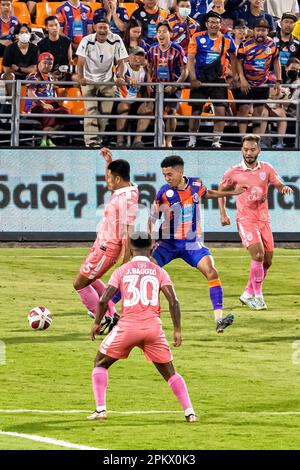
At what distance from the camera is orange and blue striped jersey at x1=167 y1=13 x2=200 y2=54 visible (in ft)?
92.4

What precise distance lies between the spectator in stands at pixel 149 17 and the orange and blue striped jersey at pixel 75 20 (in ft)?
3.46

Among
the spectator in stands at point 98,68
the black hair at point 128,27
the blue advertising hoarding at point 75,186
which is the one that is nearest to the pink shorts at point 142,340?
the spectator in stands at point 98,68

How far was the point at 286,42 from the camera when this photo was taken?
29.2 m

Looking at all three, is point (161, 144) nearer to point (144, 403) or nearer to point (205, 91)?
point (205, 91)

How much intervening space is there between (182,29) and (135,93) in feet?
5.82

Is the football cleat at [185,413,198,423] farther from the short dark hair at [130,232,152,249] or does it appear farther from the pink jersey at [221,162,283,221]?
the pink jersey at [221,162,283,221]

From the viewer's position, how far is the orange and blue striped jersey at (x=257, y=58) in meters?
27.3

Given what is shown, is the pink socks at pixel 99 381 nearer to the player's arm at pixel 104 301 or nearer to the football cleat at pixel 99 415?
the football cleat at pixel 99 415

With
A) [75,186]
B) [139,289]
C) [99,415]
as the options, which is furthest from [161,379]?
[75,186]

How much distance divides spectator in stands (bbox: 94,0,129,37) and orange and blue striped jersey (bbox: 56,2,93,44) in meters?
0.36

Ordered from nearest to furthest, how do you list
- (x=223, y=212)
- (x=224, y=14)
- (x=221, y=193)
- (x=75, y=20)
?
1. (x=221, y=193)
2. (x=223, y=212)
3. (x=75, y=20)
4. (x=224, y=14)

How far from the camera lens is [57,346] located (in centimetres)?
1712

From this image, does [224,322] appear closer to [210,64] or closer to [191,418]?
[191,418]

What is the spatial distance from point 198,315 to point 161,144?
8.75 meters
